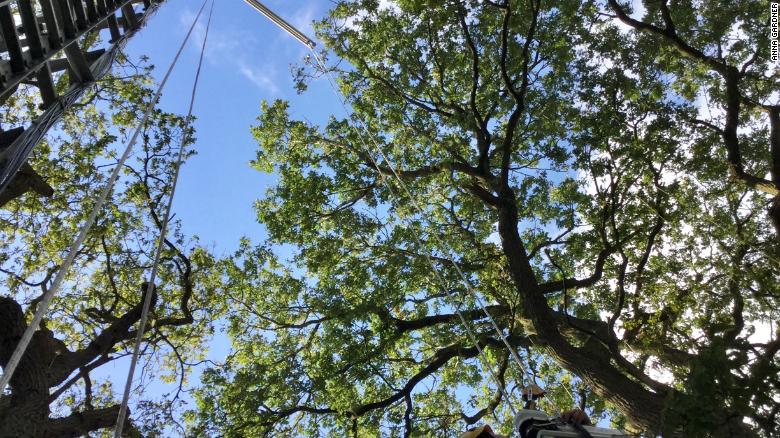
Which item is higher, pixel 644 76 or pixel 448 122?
pixel 448 122

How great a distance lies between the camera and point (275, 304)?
10805 millimetres

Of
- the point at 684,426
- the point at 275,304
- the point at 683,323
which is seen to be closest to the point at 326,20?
the point at 275,304

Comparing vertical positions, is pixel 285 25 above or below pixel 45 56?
above

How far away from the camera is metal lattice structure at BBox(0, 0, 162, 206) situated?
2.87m

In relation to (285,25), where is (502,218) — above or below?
below

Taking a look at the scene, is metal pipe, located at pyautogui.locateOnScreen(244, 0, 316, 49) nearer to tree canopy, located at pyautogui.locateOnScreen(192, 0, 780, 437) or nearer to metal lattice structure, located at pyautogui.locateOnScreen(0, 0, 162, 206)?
tree canopy, located at pyautogui.locateOnScreen(192, 0, 780, 437)

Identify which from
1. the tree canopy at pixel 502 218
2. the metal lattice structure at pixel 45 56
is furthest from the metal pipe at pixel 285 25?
the metal lattice structure at pixel 45 56

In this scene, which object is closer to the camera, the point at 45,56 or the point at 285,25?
the point at 45,56

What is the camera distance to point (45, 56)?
10.3 feet

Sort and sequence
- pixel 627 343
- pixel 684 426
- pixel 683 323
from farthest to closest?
pixel 683 323 < pixel 627 343 < pixel 684 426

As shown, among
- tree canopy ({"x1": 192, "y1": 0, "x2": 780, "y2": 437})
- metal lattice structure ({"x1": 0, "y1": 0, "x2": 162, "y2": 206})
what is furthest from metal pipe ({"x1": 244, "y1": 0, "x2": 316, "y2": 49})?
metal lattice structure ({"x1": 0, "y1": 0, "x2": 162, "y2": 206})

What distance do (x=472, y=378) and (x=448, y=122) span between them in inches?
201

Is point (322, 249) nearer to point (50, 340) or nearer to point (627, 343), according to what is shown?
point (50, 340)

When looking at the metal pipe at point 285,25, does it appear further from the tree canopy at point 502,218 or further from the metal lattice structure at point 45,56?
the metal lattice structure at point 45,56
